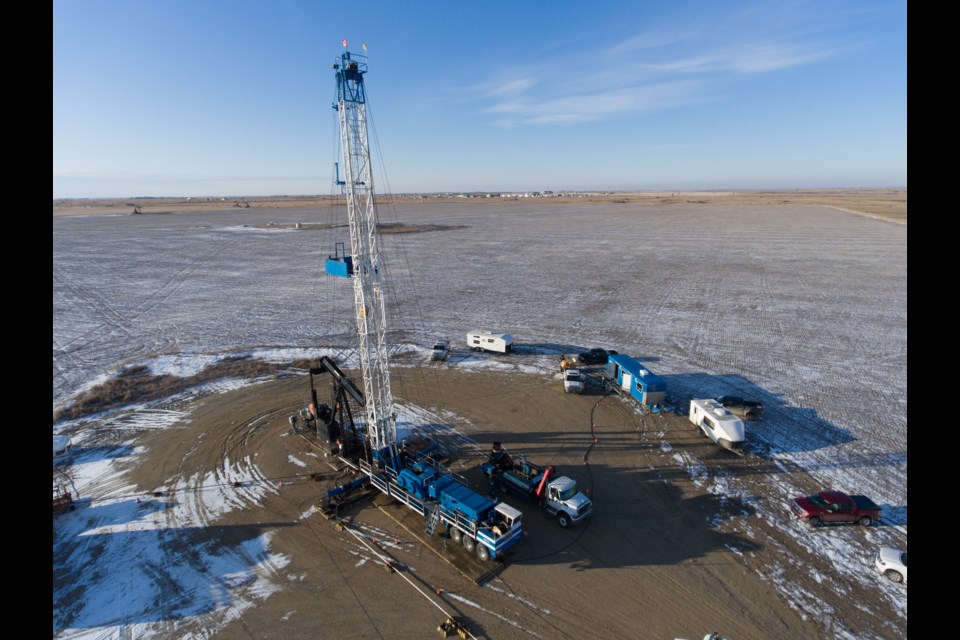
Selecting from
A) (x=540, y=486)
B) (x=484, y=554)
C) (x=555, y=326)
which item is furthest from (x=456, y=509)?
(x=555, y=326)

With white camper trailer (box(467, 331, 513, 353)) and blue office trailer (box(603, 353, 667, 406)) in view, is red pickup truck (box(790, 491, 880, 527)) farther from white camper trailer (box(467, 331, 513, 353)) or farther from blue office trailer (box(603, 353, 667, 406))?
white camper trailer (box(467, 331, 513, 353))

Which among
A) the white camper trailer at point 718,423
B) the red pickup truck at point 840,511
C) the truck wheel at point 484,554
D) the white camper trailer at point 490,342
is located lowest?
the truck wheel at point 484,554

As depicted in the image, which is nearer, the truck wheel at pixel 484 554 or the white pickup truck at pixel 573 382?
the truck wheel at pixel 484 554

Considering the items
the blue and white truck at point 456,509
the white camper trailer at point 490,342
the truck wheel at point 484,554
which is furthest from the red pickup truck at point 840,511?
the white camper trailer at point 490,342

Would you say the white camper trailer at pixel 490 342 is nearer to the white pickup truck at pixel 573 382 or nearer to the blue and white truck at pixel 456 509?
the white pickup truck at pixel 573 382

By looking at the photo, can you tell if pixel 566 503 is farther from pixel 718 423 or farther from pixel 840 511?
pixel 840 511

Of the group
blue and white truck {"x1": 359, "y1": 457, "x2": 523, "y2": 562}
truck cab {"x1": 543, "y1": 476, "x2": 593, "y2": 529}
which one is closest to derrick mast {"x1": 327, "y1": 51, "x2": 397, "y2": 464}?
blue and white truck {"x1": 359, "y1": 457, "x2": 523, "y2": 562}
